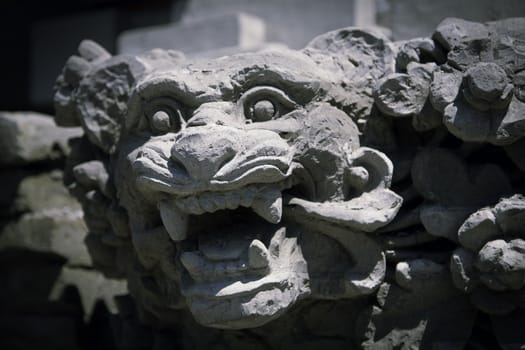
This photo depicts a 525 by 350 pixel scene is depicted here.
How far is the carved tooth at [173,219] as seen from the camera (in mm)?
1612

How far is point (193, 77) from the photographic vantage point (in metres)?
1.66

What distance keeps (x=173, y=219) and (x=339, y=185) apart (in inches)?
13.3

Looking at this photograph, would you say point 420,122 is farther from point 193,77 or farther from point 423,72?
point 193,77

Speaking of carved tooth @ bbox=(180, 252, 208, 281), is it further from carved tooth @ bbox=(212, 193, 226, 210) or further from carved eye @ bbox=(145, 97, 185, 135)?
carved eye @ bbox=(145, 97, 185, 135)

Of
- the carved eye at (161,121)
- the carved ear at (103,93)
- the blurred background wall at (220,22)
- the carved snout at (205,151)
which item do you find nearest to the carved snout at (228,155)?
the carved snout at (205,151)

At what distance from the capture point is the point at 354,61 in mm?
1778

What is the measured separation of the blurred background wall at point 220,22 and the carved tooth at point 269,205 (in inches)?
36.4

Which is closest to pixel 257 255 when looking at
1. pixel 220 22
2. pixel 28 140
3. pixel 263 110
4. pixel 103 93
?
pixel 263 110

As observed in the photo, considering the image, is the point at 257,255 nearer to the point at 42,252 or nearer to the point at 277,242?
the point at 277,242

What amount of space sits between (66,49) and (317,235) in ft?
8.47

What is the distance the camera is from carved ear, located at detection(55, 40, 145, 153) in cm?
189

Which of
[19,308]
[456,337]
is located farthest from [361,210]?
[19,308]

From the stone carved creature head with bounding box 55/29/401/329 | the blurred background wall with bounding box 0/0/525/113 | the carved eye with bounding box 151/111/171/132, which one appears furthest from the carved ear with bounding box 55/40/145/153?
the blurred background wall with bounding box 0/0/525/113

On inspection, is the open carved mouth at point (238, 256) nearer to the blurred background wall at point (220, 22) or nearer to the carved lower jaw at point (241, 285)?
the carved lower jaw at point (241, 285)
